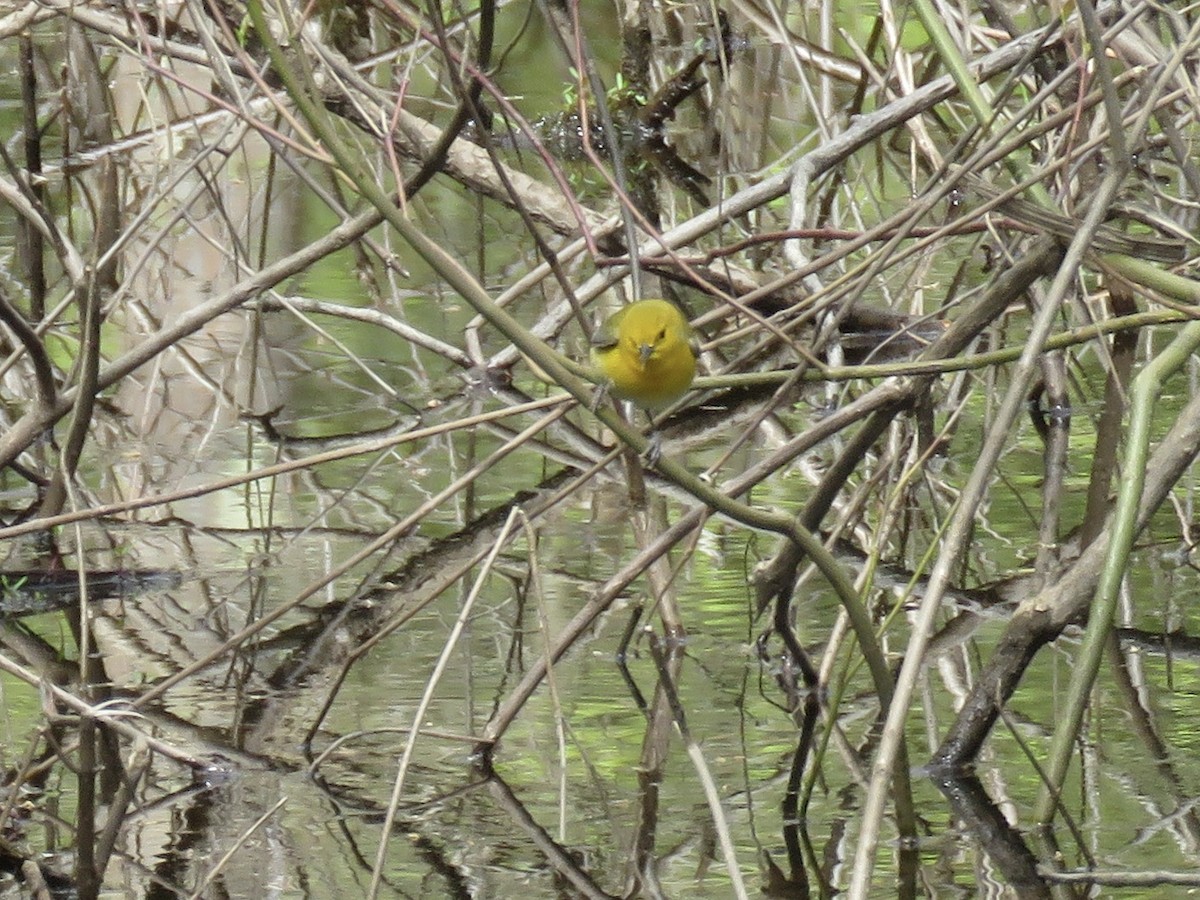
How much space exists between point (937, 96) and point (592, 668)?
161 centimetres

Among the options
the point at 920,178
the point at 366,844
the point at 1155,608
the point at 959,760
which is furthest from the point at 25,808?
the point at 920,178

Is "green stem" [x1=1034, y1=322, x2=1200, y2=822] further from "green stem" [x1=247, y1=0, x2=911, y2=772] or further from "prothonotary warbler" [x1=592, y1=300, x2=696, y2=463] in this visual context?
"prothonotary warbler" [x1=592, y1=300, x2=696, y2=463]

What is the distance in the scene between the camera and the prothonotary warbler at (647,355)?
3324 mm

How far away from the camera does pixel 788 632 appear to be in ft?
12.2

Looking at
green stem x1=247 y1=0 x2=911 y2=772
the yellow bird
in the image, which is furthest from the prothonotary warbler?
green stem x1=247 y1=0 x2=911 y2=772

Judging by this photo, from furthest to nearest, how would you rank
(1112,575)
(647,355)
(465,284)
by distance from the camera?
(647,355), (1112,575), (465,284)

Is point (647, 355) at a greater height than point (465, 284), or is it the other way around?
point (465, 284)

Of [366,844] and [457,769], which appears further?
[457,769]

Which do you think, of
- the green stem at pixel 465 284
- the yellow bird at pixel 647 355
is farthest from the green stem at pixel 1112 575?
the yellow bird at pixel 647 355

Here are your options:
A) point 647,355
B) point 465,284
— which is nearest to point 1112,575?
point 647,355

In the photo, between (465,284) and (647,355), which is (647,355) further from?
(465,284)

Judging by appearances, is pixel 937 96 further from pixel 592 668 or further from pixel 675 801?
pixel 675 801

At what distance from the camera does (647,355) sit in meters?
3.31

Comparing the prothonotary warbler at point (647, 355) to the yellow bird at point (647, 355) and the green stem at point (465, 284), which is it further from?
the green stem at point (465, 284)
